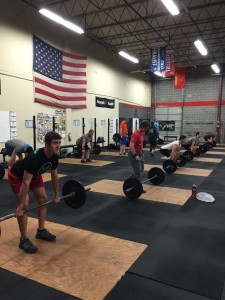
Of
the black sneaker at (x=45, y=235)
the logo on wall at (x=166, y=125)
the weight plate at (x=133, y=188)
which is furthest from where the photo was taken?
the logo on wall at (x=166, y=125)

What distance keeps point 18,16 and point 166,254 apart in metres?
8.11

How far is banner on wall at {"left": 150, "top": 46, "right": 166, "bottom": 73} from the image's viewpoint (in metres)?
9.81

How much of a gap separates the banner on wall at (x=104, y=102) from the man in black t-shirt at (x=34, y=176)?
31.5 feet

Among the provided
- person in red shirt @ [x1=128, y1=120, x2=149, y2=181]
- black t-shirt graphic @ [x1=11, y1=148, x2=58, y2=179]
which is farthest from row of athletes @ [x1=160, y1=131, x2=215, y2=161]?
black t-shirt graphic @ [x1=11, y1=148, x2=58, y2=179]

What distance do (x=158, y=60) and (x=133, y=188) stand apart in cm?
718

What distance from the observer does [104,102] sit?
1249cm

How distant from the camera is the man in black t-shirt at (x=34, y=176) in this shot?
2.30 m

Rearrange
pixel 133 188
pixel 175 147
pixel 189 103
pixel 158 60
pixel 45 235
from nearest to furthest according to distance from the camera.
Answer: pixel 45 235 → pixel 133 188 → pixel 175 147 → pixel 158 60 → pixel 189 103

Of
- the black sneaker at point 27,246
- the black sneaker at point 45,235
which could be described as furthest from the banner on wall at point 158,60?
the black sneaker at point 27,246

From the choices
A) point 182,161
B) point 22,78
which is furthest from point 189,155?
point 22,78

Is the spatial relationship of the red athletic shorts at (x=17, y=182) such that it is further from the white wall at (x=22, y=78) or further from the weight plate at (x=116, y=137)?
the weight plate at (x=116, y=137)

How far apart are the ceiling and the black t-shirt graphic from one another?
6.49 meters

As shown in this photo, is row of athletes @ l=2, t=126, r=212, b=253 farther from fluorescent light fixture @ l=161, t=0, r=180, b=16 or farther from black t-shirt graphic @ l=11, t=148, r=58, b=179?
fluorescent light fixture @ l=161, t=0, r=180, b=16

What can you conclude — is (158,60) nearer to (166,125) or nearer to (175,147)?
(175,147)
